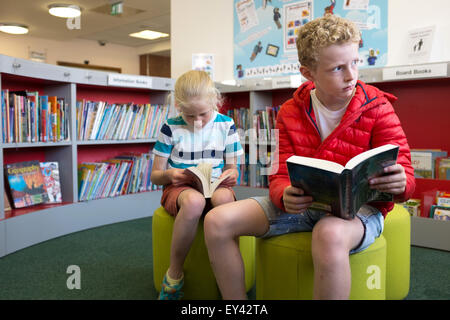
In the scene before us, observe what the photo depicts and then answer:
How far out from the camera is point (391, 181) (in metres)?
0.97

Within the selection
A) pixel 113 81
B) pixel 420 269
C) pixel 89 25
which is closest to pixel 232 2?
pixel 113 81

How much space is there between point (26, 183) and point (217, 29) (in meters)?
2.03

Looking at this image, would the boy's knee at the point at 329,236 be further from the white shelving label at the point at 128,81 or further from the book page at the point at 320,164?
the white shelving label at the point at 128,81

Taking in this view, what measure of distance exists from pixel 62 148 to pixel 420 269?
2141 mm

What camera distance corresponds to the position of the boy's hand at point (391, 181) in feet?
3.18

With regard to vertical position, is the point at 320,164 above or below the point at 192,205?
above

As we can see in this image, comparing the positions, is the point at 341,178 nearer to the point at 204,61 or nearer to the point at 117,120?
the point at 117,120

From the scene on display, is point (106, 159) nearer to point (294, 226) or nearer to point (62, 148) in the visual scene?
point (62, 148)

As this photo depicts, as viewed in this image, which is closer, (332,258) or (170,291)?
(332,258)

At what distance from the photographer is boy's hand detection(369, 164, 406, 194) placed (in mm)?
969

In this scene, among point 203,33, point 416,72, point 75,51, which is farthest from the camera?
point 75,51

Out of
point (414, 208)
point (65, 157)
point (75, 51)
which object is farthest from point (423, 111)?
point (75, 51)

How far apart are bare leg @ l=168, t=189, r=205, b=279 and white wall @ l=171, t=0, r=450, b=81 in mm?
1823

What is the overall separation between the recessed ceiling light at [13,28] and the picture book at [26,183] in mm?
5023
